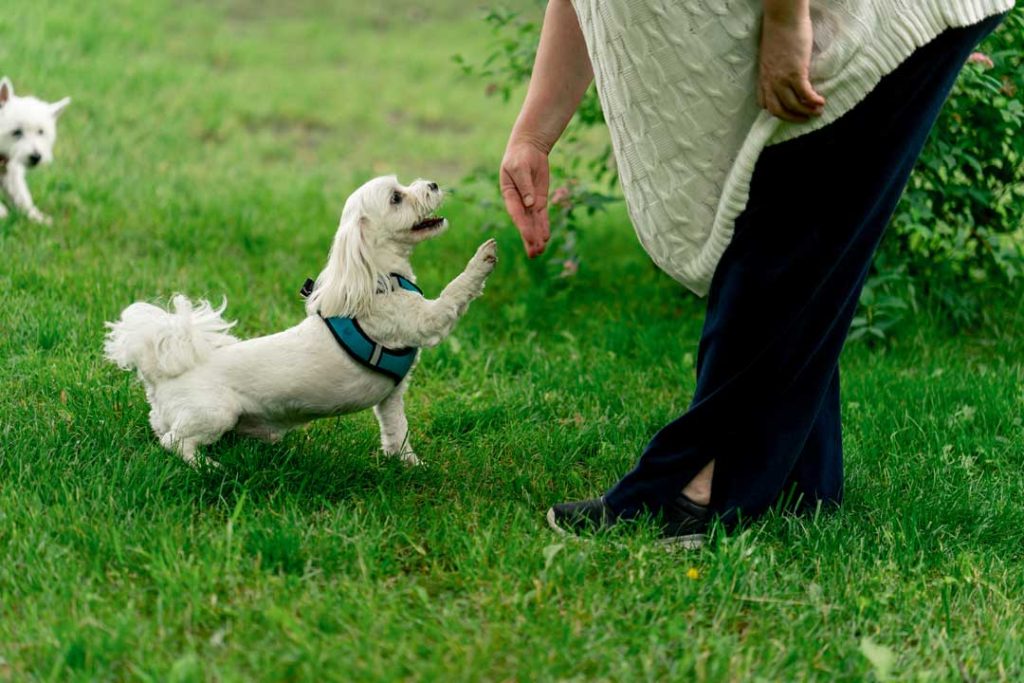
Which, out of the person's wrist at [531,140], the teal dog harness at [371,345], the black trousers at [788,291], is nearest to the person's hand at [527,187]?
the person's wrist at [531,140]

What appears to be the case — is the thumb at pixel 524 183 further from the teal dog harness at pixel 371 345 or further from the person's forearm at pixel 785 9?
the person's forearm at pixel 785 9

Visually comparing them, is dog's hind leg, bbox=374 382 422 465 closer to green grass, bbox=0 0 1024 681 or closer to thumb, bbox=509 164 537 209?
green grass, bbox=0 0 1024 681

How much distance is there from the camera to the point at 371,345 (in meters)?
2.98

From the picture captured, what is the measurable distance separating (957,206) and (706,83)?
2.66m

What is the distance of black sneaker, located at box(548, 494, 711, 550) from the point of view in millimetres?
2721

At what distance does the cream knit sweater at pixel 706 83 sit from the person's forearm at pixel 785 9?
0.30 ft

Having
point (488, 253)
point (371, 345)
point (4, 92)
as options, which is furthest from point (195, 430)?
point (4, 92)

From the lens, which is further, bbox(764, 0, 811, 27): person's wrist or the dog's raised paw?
the dog's raised paw

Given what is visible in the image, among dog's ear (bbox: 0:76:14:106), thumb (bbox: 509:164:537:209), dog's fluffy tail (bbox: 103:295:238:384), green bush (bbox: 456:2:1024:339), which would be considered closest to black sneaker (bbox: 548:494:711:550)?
thumb (bbox: 509:164:537:209)

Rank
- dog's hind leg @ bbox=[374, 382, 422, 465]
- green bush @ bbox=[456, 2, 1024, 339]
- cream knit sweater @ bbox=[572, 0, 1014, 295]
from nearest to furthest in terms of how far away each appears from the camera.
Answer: cream knit sweater @ bbox=[572, 0, 1014, 295] → dog's hind leg @ bbox=[374, 382, 422, 465] → green bush @ bbox=[456, 2, 1024, 339]

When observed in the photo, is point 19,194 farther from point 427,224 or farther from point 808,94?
point 808,94

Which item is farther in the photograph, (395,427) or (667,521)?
(395,427)

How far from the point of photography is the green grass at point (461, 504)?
7.36 ft

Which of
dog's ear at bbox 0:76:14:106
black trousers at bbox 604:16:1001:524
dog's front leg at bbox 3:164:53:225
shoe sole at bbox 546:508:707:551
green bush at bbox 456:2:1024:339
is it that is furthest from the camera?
dog's ear at bbox 0:76:14:106
